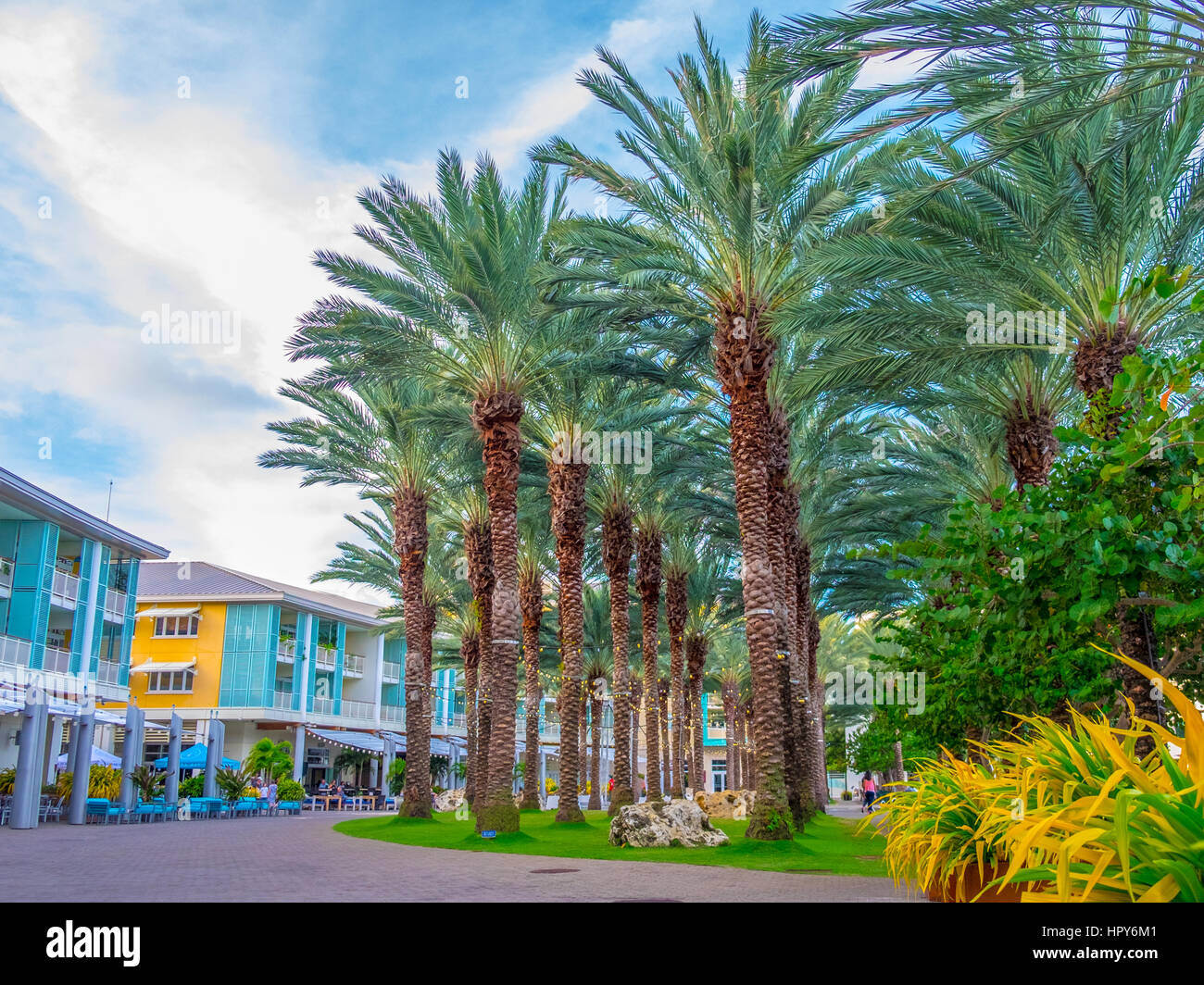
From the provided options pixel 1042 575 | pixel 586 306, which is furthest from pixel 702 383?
pixel 1042 575

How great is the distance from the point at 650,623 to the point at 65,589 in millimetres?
22122

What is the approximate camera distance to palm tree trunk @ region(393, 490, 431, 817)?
2838 cm

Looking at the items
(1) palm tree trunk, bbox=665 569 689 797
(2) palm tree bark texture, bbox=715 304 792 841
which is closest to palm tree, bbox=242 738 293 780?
(1) palm tree trunk, bbox=665 569 689 797

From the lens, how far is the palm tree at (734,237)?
17.2m

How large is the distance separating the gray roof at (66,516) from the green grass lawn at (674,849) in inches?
601

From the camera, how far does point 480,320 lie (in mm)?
20766

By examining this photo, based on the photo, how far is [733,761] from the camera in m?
58.6

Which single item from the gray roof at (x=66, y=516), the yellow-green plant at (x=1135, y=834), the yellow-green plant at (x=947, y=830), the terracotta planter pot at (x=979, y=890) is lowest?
the terracotta planter pot at (x=979, y=890)

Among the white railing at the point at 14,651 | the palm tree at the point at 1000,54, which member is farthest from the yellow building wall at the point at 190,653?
the palm tree at the point at 1000,54

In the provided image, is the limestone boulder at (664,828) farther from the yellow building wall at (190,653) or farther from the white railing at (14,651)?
the yellow building wall at (190,653)

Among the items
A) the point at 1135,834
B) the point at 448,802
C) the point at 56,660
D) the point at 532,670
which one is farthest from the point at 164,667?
the point at 1135,834

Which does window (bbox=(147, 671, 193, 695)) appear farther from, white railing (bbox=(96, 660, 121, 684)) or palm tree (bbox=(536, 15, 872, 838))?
palm tree (bbox=(536, 15, 872, 838))

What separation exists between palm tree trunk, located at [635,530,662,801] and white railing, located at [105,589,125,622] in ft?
74.3
